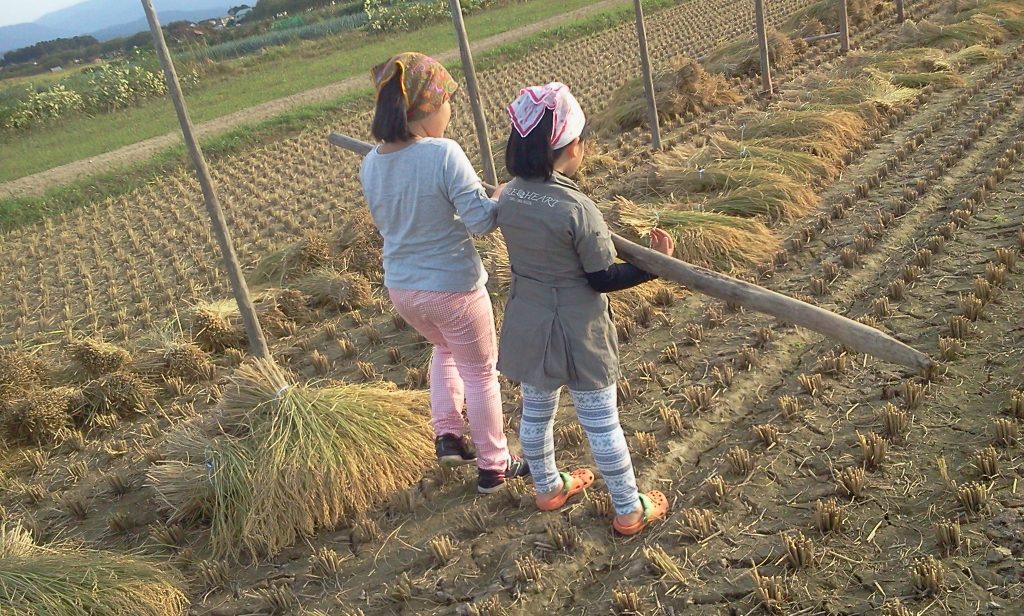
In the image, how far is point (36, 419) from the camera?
4207mm

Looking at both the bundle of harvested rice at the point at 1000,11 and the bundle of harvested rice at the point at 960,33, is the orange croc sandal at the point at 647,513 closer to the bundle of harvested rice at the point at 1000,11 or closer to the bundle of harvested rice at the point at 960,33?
the bundle of harvested rice at the point at 960,33

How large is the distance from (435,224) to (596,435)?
0.86 m

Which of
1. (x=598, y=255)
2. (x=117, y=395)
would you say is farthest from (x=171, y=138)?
(x=598, y=255)

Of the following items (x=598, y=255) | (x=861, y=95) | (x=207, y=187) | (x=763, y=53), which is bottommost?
(x=861, y=95)

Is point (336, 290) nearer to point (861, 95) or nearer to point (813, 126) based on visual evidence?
point (813, 126)

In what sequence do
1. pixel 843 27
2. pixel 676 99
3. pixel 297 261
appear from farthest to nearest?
pixel 843 27 < pixel 676 99 < pixel 297 261

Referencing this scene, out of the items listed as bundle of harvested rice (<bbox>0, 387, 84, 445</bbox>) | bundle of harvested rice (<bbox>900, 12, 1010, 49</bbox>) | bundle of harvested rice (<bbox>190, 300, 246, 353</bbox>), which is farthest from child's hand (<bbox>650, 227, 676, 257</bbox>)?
bundle of harvested rice (<bbox>900, 12, 1010, 49</bbox>)

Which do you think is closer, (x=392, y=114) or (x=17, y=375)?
(x=392, y=114)

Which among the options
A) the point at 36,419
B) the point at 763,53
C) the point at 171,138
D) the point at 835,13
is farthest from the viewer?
the point at 171,138

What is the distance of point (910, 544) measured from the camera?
2.49 metres

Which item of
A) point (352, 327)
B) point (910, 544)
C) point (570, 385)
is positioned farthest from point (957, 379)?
point (352, 327)

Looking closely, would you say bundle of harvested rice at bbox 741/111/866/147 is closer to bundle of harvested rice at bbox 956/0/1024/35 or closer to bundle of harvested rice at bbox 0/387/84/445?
bundle of harvested rice at bbox 956/0/1024/35

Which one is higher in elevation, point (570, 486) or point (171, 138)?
point (171, 138)

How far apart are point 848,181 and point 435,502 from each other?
4.17m
